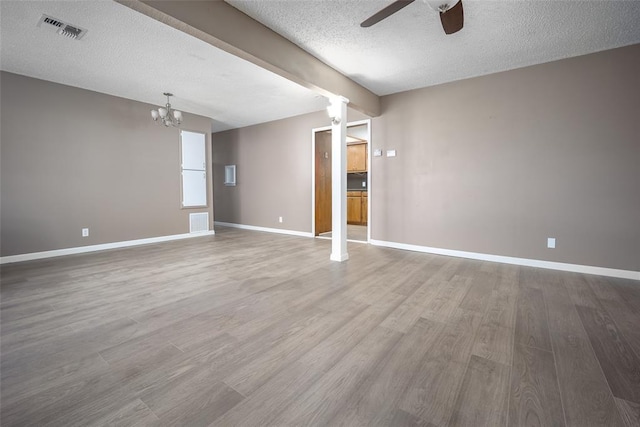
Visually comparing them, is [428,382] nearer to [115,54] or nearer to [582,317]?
[582,317]

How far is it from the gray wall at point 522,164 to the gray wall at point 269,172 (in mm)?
1422

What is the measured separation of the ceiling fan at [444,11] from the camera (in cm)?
182

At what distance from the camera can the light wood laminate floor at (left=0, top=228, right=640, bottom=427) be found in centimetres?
127

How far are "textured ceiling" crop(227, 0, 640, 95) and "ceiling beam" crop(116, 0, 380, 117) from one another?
0.30ft

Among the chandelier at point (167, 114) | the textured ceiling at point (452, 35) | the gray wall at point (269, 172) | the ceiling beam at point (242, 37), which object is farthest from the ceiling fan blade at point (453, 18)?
the chandelier at point (167, 114)

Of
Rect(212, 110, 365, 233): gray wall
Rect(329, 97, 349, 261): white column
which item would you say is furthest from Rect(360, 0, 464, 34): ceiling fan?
Rect(212, 110, 365, 233): gray wall

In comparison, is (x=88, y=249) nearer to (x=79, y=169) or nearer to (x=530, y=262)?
(x=79, y=169)

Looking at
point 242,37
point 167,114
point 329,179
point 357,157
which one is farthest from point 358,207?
Answer: point 242,37

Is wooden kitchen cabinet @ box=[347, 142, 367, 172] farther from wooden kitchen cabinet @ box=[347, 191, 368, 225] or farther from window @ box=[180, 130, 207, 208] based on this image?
window @ box=[180, 130, 207, 208]

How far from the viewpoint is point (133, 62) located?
3.55 meters

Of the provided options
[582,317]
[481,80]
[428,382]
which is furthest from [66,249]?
[481,80]

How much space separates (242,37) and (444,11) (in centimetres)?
176

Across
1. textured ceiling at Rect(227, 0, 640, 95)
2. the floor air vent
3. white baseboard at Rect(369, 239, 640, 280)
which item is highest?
textured ceiling at Rect(227, 0, 640, 95)

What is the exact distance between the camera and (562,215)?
11.5 feet
